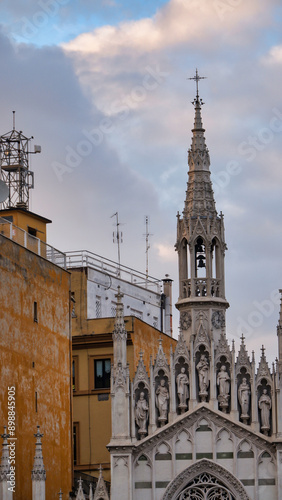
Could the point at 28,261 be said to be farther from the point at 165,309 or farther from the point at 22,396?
the point at 165,309

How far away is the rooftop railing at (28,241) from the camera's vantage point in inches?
2559

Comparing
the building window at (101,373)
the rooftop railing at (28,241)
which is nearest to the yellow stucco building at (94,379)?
the building window at (101,373)

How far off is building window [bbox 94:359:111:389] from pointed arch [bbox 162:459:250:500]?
1856 centimetres

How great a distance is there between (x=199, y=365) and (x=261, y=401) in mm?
2647

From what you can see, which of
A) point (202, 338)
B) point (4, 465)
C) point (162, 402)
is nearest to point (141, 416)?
point (162, 402)

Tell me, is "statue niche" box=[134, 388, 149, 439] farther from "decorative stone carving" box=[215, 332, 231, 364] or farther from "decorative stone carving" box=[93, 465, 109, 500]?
"decorative stone carving" box=[215, 332, 231, 364]

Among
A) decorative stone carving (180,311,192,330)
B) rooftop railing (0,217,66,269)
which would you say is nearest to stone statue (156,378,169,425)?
decorative stone carving (180,311,192,330)

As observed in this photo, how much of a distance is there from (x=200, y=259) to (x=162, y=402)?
6.33 metres

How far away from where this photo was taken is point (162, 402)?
59.8 meters

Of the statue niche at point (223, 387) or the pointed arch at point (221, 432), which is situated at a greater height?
the statue niche at point (223, 387)

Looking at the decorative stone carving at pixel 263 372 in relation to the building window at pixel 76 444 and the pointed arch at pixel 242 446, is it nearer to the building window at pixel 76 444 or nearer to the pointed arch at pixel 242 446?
the pointed arch at pixel 242 446

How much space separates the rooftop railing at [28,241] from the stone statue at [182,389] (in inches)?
358

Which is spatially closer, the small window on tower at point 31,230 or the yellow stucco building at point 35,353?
the yellow stucco building at point 35,353

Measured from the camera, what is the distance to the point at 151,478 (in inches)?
2338
